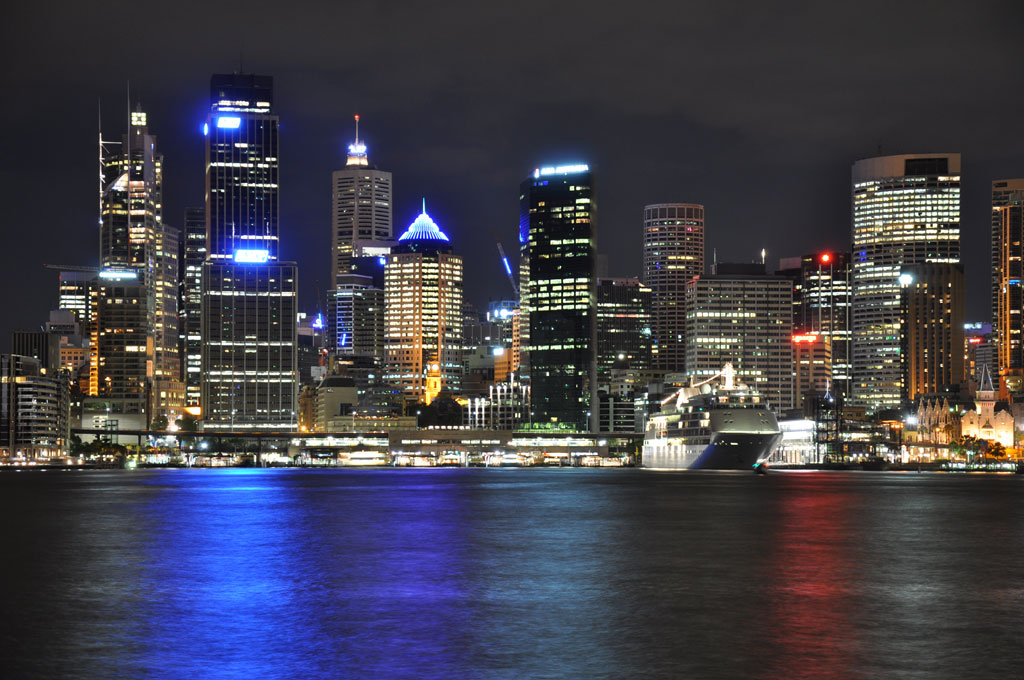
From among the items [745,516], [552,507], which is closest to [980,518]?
[745,516]

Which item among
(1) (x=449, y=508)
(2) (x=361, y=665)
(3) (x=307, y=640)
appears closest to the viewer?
(2) (x=361, y=665)

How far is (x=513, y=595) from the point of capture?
47.6 m

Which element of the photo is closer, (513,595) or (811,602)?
(811,602)

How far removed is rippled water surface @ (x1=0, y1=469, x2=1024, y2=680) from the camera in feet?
115

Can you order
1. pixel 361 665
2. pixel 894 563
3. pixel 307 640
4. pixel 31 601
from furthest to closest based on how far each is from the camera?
pixel 894 563 → pixel 31 601 → pixel 307 640 → pixel 361 665

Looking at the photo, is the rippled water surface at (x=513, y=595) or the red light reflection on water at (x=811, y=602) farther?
the rippled water surface at (x=513, y=595)

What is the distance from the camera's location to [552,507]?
343ft

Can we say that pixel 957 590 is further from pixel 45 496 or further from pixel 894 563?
pixel 45 496

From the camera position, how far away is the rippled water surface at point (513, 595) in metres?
35.0

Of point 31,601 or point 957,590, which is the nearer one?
point 31,601

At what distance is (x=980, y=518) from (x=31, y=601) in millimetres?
67797

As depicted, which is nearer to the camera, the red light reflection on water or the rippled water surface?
the red light reflection on water

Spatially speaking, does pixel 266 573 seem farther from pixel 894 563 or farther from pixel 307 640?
pixel 894 563

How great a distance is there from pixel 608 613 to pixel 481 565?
15.3 meters
